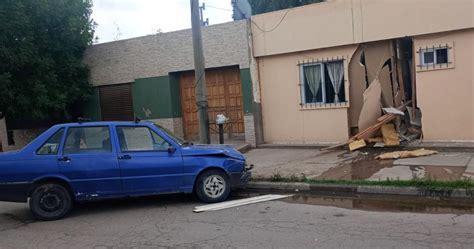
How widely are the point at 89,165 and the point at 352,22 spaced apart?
7.84m

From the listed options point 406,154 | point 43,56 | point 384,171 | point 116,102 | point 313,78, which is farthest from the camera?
point 116,102

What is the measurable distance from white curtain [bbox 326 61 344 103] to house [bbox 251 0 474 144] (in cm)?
3

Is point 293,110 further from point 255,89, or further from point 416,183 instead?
point 416,183

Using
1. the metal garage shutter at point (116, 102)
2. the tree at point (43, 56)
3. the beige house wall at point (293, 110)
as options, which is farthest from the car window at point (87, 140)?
the metal garage shutter at point (116, 102)

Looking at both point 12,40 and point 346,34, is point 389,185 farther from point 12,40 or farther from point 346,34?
point 12,40

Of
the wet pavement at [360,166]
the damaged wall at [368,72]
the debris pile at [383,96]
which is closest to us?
the wet pavement at [360,166]

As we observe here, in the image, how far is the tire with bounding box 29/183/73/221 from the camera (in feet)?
24.6

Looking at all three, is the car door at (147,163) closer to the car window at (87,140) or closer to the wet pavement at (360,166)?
the car window at (87,140)

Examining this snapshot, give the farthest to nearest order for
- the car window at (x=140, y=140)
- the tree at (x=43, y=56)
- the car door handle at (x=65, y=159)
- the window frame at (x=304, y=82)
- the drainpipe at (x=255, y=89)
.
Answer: the tree at (x=43, y=56) < the drainpipe at (x=255, y=89) < the window frame at (x=304, y=82) < the car window at (x=140, y=140) < the car door handle at (x=65, y=159)

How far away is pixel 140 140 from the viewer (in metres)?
7.98

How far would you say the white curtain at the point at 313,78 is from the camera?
1331 cm

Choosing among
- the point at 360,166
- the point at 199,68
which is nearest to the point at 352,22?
the point at 360,166

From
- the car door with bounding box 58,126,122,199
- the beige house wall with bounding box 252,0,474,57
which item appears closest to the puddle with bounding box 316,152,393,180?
the beige house wall with bounding box 252,0,474,57

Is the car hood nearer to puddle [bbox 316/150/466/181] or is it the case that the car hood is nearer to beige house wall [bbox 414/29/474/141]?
puddle [bbox 316/150/466/181]
